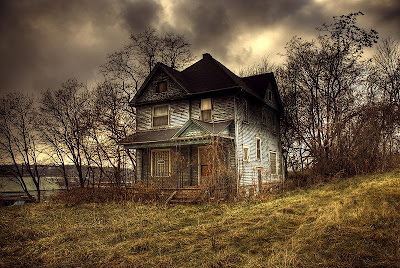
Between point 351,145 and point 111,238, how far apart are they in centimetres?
1336

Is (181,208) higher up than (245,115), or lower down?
lower down

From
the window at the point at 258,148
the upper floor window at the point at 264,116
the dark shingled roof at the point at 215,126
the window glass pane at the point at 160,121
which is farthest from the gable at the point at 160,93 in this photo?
the upper floor window at the point at 264,116

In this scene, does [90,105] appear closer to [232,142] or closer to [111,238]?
[232,142]

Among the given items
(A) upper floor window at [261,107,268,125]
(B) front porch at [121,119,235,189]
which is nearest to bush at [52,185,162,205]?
(B) front porch at [121,119,235,189]

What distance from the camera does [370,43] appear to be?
22.9 metres

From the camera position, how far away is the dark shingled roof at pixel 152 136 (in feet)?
58.9

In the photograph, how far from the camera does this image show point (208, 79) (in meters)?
19.6

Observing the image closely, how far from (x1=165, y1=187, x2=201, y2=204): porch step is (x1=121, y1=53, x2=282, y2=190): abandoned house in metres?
1.98

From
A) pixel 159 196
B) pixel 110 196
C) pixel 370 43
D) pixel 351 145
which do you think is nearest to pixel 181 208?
pixel 159 196

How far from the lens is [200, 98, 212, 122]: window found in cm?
1847

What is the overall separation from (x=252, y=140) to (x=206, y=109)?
3722 mm

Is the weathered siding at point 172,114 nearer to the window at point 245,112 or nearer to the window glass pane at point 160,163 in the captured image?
the window glass pane at point 160,163

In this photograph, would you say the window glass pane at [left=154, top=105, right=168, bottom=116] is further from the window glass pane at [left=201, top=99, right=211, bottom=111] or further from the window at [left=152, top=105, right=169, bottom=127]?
the window glass pane at [left=201, top=99, right=211, bottom=111]

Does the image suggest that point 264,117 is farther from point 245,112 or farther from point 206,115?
point 206,115
